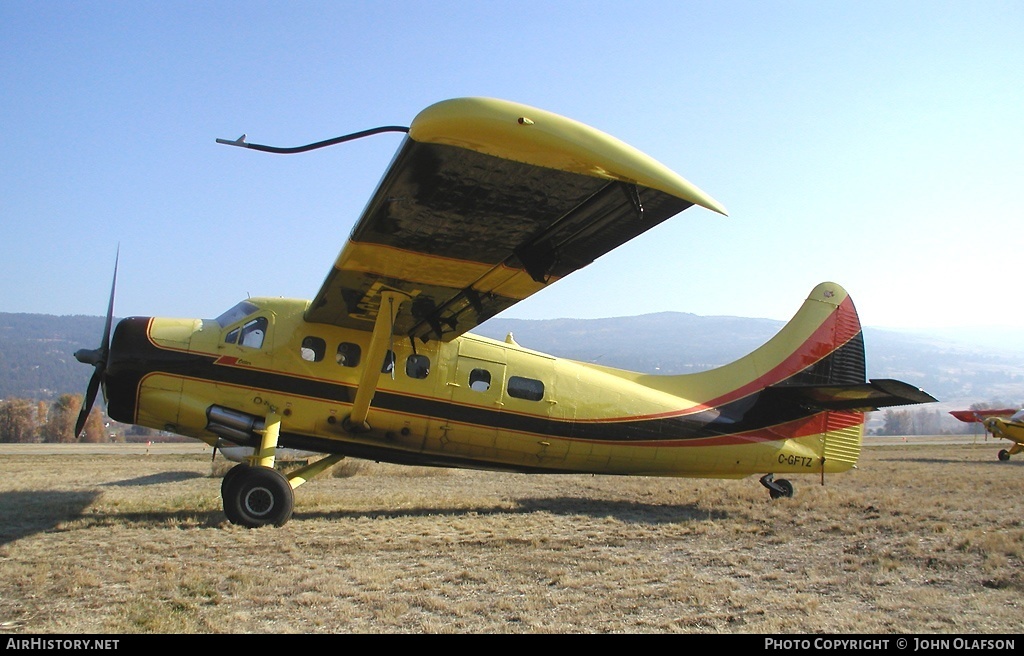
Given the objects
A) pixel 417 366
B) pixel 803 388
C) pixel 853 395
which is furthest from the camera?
pixel 803 388

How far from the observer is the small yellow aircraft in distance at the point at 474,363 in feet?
16.0

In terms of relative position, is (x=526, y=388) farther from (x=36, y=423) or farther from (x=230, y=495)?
(x=36, y=423)

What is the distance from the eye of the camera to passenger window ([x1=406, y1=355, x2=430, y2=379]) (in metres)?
9.69

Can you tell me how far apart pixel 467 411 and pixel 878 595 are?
5.75m

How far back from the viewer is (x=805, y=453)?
1123 cm

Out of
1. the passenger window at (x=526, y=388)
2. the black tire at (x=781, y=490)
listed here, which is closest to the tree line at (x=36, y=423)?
the passenger window at (x=526, y=388)

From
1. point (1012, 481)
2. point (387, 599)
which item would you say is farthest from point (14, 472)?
point (1012, 481)

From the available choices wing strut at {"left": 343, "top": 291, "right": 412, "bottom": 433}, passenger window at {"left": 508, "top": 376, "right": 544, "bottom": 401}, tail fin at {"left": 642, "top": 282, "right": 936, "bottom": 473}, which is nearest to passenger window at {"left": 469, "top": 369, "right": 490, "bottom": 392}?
passenger window at {"left": 508, "top": 376, "right": 544, "bottom": 401}

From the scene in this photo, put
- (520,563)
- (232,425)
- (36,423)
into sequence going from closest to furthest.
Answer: (520,563), (232,425), (36,423)

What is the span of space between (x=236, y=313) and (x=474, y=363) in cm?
333

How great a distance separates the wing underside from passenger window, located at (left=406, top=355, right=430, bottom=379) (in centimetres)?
135

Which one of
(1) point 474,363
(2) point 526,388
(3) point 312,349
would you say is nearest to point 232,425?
(3) point 312,349

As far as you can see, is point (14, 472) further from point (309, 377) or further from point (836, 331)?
point (836, 331)

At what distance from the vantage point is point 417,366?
9734 mm
